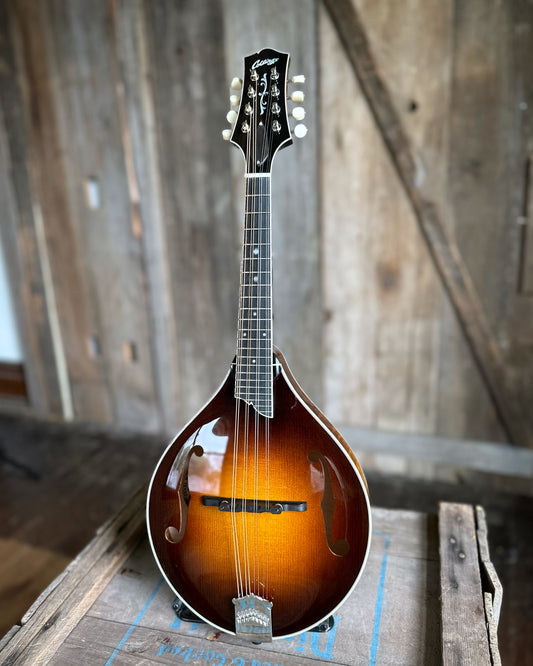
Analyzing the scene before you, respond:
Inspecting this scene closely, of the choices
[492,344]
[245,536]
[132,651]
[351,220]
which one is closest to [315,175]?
[351,220]

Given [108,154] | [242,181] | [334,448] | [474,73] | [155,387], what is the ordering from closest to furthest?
[334,448] → [474,73] → [242,181] → [108,154] → [155,387]

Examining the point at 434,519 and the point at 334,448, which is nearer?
the point at 334,448

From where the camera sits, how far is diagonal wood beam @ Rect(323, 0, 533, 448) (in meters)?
1.92

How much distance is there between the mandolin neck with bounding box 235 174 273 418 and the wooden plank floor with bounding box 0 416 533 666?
123 cm

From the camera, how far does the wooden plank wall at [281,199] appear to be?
6.23 feet

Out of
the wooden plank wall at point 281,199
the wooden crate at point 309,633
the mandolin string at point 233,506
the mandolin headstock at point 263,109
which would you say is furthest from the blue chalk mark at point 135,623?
the wooden plank wall at point 281,199

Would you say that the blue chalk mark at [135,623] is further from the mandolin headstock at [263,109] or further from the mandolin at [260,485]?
the mandolin headstock at [263,109]

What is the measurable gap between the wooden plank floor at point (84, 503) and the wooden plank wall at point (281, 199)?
0.26 metres

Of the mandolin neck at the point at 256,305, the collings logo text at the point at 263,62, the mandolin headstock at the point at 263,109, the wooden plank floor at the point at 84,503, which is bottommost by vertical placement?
the wooden plank floor at the point at 84,503

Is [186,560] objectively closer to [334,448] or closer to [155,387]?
[334,448]

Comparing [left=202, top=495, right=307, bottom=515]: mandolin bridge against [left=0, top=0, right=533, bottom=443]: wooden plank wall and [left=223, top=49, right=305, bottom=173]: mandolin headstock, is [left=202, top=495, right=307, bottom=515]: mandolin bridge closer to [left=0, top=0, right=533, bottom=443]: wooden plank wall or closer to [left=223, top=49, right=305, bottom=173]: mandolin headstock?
[left=223, top=49, right=305, bottom=173]: mandolin headstock

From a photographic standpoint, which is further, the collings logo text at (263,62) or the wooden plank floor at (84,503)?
the wooden plank floor at (84,503)

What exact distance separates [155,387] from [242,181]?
1.14 metres

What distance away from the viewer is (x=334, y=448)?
3.05 ft
